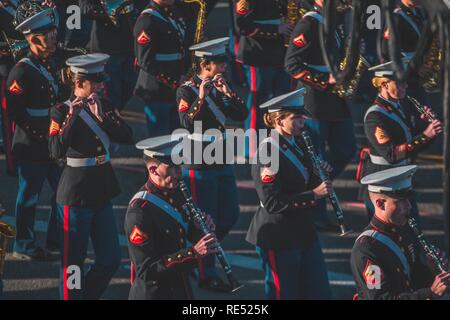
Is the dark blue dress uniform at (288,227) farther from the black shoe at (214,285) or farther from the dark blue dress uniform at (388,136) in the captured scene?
the dark blue dress uniform at (388,136)

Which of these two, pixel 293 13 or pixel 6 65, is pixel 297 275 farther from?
pixel 6 65

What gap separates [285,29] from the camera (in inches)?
636

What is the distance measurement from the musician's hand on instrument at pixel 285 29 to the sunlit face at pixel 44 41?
3665mm

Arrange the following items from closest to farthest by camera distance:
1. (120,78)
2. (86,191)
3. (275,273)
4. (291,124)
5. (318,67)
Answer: (275,273), (291,124), (86,191), (318,67), (120,78)

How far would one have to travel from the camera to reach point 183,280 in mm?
11086

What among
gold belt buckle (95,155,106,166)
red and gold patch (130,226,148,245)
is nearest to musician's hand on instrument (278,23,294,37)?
gold belt buckle (95,155,106,166)

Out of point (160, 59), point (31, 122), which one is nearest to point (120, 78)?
point (160, 59)

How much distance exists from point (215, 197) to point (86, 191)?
65.3 inches

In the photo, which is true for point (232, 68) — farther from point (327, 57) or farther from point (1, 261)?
point (327, 57)

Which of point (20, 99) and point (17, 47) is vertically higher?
point (17, 47)

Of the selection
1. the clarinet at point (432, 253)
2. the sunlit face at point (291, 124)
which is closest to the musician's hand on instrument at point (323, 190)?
the sunlit face at point (291, 124)

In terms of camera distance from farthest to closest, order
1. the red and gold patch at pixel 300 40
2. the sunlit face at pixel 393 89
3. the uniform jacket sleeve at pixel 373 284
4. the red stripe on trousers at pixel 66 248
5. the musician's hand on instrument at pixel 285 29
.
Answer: the musician's hand on instrument at pixel 285 29, the red and gold patch at pixel 300 40, the sunlit face at pixel 393 89, the red stripe on trousers at pixel 66 248, the uniform jacket sleeve at pixel 373 284

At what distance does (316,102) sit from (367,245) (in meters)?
4.58

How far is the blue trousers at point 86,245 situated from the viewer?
12.4 meters
